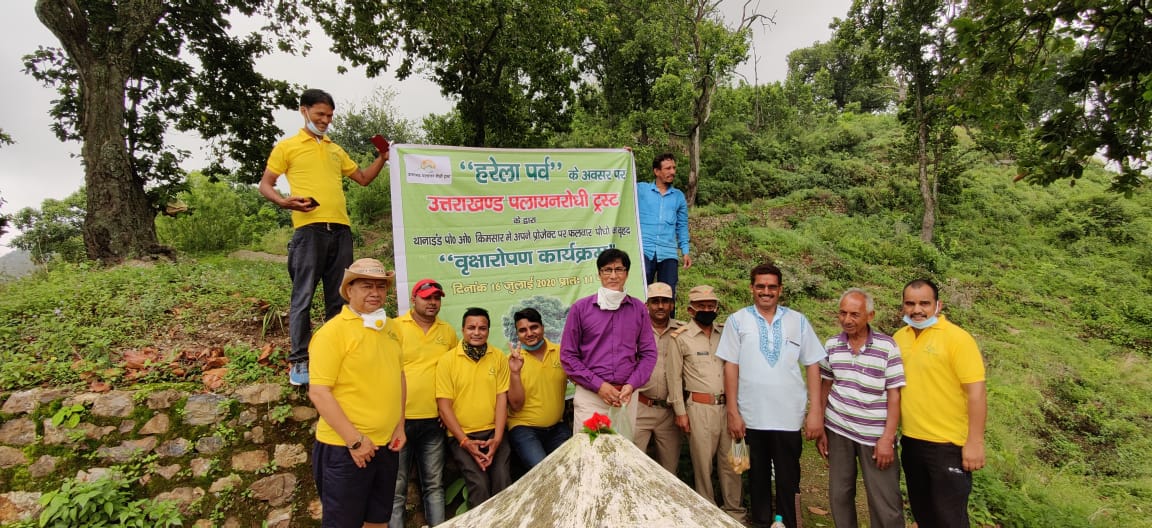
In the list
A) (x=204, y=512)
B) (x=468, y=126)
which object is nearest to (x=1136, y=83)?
(x=204, y=512)

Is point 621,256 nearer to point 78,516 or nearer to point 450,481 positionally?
point 450,481

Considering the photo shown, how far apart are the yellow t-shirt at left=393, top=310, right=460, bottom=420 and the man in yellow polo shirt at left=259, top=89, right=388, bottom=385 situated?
2.38 ft

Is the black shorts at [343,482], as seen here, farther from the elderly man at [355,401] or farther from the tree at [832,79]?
the tree at [832,79]

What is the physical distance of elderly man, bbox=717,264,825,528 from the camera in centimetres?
311

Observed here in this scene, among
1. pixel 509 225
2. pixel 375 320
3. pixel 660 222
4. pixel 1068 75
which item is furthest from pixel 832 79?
pixel 375 320

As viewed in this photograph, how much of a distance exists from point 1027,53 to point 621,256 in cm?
468

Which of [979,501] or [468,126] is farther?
[468,126]

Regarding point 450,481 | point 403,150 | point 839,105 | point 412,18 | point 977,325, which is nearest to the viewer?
point 450,481

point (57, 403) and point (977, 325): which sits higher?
point (57, 403)

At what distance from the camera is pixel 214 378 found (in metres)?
3.69

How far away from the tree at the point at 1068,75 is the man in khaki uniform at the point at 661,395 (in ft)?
11.8

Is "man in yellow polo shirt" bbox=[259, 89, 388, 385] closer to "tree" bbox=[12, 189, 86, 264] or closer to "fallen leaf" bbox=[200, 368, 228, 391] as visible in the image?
"fallen leaf" bbox=[200, 368, 228, 391]

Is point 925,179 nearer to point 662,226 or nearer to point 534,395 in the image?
point 662,226

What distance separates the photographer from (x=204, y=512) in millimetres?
3201
